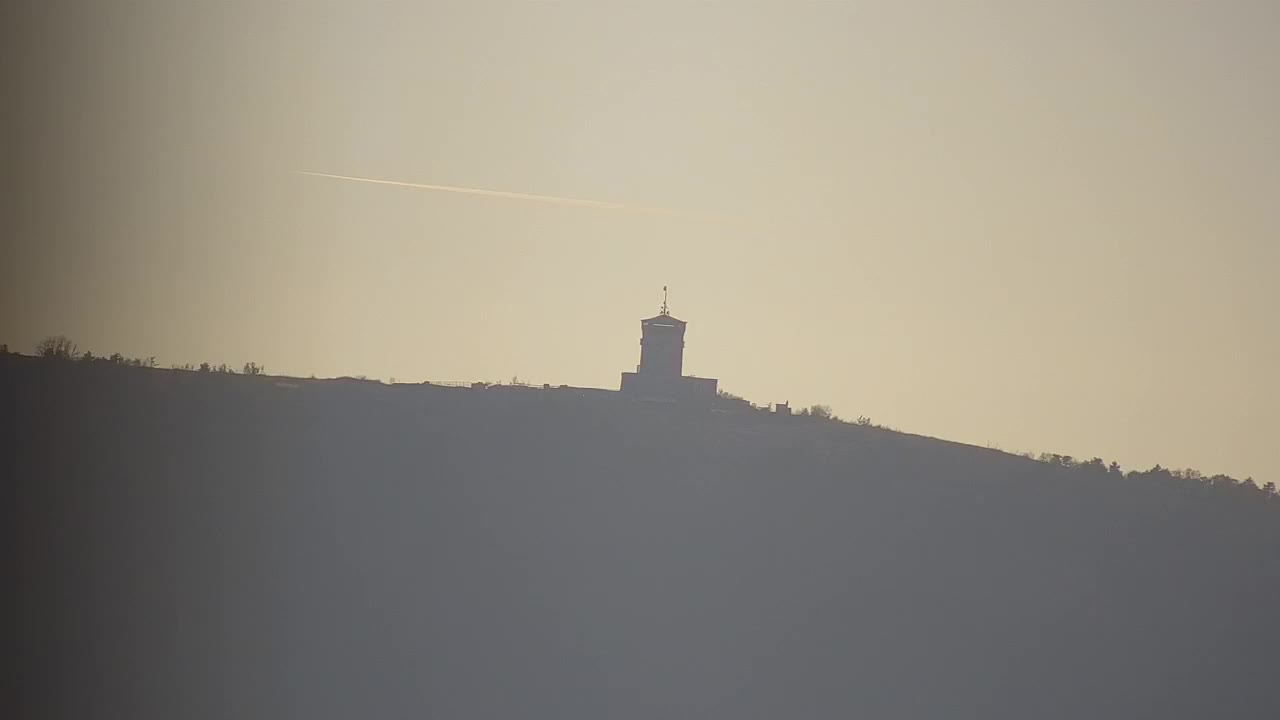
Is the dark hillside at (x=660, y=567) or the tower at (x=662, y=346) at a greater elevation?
the tower at (x=662, y=346)

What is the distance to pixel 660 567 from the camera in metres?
23.9

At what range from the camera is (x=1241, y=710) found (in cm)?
2347

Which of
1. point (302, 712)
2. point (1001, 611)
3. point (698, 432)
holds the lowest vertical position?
point (302, 712)

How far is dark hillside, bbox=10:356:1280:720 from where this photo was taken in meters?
20.5

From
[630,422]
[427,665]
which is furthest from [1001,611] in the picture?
[427,665]

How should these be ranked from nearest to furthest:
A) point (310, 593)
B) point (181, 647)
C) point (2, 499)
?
1. point (2, 499)
2. point (181, 647)
3. point (310, 593)

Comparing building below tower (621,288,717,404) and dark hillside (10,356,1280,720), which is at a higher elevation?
building below tower (621,288,717,404)

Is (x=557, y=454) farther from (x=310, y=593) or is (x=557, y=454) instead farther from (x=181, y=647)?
(x=181, y=647)

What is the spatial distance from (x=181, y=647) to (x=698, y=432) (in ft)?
23.7

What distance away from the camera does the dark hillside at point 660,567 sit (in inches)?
806

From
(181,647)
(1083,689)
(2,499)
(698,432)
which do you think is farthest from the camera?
(698,432)

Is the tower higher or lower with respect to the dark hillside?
higher

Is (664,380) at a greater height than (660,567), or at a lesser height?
greater

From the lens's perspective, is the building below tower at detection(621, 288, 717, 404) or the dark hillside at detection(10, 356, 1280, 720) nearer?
the dark hillside at detection(10, 356, 1280, 720)
